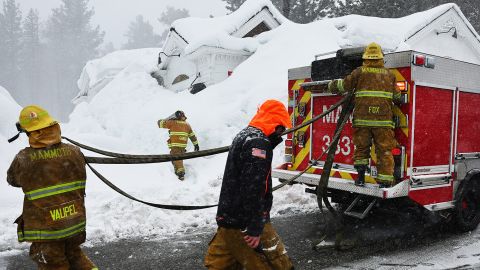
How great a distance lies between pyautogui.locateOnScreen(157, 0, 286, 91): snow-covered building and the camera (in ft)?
52.6

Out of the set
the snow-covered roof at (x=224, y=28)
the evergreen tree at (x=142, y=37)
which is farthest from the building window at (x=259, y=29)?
the evergreen tree at (x=142, y=37)

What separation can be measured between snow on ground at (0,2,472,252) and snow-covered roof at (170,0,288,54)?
1.00 m

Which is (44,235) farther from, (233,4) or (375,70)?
(233,4)

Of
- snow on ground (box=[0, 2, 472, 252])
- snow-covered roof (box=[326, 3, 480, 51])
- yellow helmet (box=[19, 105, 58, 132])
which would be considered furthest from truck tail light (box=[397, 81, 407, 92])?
snow-covered roof (box=[326, 3, 480, 51])

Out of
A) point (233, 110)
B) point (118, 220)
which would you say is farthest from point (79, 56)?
point (118, 220)

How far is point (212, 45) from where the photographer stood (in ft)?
51.4

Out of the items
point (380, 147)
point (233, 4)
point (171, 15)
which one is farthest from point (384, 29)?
point (171, 15)

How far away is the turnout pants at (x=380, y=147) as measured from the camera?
15.6ft

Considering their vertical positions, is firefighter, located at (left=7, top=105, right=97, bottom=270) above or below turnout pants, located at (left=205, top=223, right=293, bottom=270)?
above

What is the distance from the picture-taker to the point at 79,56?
68375mm

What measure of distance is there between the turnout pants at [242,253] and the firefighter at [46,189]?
1.07 meters

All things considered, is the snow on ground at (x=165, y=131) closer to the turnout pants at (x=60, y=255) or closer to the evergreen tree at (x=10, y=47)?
the turnout pants at (x=60, y=255)

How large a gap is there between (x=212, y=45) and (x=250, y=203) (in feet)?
43.7

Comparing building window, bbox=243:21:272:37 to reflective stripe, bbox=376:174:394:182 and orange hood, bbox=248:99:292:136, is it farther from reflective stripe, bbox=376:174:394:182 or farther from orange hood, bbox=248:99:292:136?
orange hood, bbox=248:99:292:136
